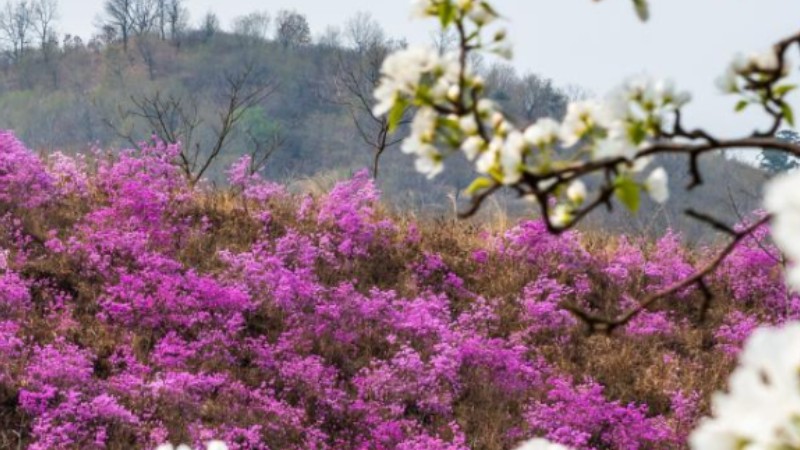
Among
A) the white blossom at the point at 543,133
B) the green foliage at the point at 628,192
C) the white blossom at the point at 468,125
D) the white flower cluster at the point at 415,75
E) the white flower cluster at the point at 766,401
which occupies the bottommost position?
the white flower cluster at the point at 766,401

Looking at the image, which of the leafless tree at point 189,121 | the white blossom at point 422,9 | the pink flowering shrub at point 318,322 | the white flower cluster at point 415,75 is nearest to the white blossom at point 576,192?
the white flower cluster at point 415,75

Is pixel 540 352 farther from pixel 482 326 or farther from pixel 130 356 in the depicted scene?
pixel 130 356

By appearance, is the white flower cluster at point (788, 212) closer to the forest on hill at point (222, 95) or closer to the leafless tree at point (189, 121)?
the leafless tree at point (189, 121)

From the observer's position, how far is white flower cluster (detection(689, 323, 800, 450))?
0.86 m

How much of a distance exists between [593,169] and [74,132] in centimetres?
7862

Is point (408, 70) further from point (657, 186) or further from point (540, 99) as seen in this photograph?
point (540, 99)

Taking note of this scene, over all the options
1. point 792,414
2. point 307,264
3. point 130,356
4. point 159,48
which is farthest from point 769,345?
point 159,48

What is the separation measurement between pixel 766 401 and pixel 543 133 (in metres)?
0.82

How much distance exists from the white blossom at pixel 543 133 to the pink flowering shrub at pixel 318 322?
5.31 meters

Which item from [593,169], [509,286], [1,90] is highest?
[1,90]

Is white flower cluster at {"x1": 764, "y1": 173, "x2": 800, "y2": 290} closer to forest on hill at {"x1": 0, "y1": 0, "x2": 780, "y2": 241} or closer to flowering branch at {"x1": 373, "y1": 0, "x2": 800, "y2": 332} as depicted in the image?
flowering branch at {"x1": 373, "y1": 0, "x2": 800, "y2": 332}

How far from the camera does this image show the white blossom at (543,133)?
5.15 ft

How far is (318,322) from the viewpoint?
880cm

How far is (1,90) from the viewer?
80938 mm
